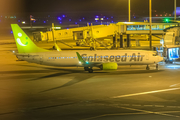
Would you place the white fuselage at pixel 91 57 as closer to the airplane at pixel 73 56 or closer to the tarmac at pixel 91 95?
the airplane at pixel 73 56

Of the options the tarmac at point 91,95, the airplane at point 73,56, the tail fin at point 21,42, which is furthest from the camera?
the tail fin at point 21,42

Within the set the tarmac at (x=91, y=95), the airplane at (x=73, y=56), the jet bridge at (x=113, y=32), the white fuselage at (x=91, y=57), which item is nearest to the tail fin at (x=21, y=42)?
the airplane at (x=73, y=56)

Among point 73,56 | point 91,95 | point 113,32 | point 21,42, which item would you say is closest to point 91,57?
point 73,56

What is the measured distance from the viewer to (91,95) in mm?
26547

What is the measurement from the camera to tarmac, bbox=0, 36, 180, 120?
20.1 meters

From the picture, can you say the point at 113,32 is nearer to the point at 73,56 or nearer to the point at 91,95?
the point at 73,56

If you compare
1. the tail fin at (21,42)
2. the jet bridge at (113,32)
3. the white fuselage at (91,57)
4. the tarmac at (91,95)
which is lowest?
the tarmac at (91,95)

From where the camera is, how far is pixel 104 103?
922 inches

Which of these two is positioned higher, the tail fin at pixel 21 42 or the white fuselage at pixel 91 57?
the tail fin at pixel 21 42

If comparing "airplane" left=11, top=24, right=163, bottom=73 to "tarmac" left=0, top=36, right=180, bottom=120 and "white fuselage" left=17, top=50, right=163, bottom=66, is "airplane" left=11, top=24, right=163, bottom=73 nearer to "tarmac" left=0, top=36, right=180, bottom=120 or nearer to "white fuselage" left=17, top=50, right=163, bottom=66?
"white fuselage" left=17, top=50, right=163, bottom=66

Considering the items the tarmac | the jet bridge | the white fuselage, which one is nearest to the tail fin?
the white fuselage

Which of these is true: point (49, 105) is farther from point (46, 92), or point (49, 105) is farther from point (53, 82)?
point (53, 82)

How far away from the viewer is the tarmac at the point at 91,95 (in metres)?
20.1

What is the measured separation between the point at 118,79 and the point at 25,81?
493 inches
